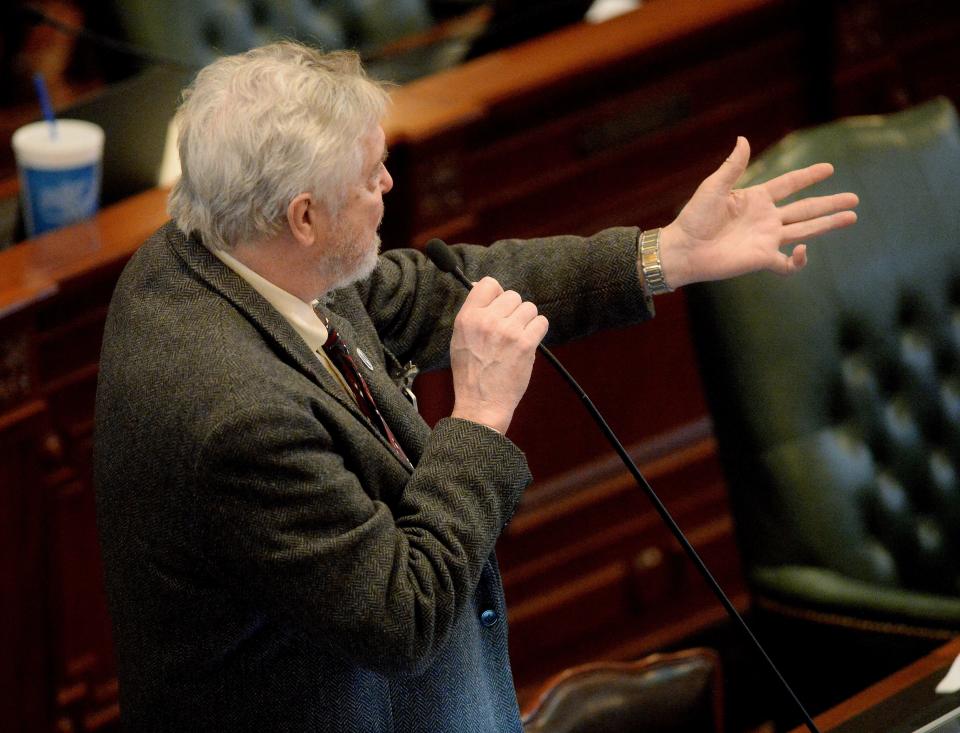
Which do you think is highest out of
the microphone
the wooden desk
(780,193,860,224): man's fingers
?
(780,193,860,224): man's fingers

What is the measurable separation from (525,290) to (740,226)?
0.26 m

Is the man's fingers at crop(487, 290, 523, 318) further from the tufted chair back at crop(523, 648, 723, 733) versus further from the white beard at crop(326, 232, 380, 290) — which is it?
the tufted chair back at crop(523, 648, 723, 733)

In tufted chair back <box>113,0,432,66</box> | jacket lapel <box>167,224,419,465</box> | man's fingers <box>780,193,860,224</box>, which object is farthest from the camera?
tufted chair back <box>113,0,432,66</box>

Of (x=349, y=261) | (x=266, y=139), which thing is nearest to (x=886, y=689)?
(x=349, y=261)

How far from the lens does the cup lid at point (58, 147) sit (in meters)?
2.06

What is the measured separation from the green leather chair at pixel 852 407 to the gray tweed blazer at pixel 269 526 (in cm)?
58

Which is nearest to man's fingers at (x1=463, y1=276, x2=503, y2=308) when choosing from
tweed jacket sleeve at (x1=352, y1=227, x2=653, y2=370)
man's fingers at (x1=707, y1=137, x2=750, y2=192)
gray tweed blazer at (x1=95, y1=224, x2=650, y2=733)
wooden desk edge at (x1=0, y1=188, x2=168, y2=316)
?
gray tweed blazer at (x1=95, y1=224, x2=650, y2=733)

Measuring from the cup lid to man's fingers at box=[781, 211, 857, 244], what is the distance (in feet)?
3.28

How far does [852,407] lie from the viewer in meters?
2.02

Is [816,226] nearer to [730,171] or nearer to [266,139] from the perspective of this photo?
[730,171]

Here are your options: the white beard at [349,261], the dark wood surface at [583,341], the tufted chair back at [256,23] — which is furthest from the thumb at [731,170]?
the tufted chair back at [256,23]

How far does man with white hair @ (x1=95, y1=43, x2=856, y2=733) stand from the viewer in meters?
1.27

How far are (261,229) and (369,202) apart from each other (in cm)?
11

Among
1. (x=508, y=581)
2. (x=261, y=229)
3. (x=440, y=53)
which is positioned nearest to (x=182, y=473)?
Result: (x=261, y=229)
